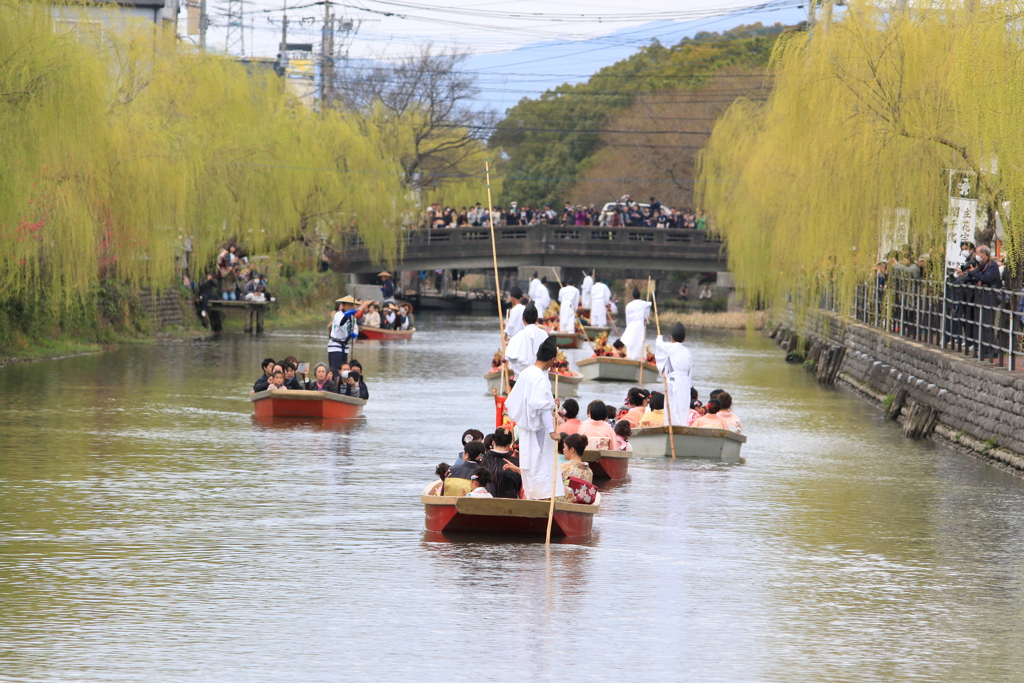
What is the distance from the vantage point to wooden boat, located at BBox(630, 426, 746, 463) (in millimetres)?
19031

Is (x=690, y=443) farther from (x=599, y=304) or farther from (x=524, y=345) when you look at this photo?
(x=599, y=304)

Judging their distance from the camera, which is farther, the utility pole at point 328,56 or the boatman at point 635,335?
the utility pole at point 328,56

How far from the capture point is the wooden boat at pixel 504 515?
12641mm

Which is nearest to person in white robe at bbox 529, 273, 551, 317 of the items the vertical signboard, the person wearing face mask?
the vertical signboard

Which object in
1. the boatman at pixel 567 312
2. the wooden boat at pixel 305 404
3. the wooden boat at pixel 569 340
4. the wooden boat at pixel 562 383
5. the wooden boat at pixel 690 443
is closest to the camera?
the wooden boat at pixel 690 443

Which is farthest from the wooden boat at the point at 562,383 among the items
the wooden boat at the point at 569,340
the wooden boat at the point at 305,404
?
the wooden boat at the point at 569,340

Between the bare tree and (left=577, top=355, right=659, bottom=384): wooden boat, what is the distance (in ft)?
108

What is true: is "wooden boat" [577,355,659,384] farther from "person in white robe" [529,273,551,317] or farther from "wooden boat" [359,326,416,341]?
"wooden boat" [359,326,416,341]

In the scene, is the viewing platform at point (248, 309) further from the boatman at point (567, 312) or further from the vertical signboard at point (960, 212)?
the vertical signboard at point (960, 212)

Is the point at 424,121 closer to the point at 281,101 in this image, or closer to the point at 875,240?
the point at 281,101

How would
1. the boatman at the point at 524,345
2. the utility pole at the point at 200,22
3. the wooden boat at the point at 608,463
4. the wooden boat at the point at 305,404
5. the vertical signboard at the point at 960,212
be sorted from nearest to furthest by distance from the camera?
1. the wooden boat at the point at 608,463
2. the boatman at the point at 524,345
3. the vertical signboard at the point at 960,212
4. the wooden boat at the point at 305,404
5. the utility pole at the point at 200,22

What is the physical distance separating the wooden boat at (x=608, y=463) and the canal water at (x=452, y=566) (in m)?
0.22

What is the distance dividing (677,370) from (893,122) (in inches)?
247

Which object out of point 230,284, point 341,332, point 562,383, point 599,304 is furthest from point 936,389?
point 230,284
